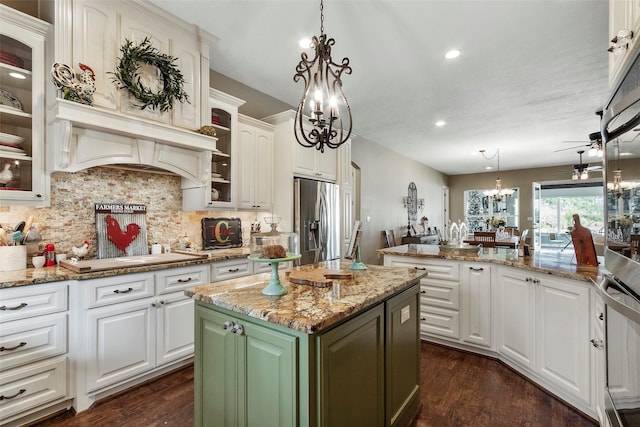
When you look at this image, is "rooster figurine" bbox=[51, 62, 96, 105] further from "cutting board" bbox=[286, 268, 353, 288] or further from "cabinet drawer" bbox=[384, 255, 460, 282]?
"cabinet drawer" bbox=[384, 255, 460, 282]

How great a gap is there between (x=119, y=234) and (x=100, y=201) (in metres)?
0.31

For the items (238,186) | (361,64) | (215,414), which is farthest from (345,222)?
(215,414)

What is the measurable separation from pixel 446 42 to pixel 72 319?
3.67 meters

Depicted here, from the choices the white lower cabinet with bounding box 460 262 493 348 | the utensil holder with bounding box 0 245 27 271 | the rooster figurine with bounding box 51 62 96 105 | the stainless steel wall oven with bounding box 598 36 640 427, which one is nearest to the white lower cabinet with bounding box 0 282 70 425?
the utensil holder with bounding box 0 245 27 271

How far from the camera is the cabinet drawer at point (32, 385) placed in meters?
1.79

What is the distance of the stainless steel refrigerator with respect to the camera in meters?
3.57

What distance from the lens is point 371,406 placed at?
1559 mm

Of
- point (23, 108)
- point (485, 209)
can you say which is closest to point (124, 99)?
point (23, 108)

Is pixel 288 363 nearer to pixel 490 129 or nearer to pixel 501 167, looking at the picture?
pixel 490 129

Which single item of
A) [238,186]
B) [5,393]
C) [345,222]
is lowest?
[5,393]

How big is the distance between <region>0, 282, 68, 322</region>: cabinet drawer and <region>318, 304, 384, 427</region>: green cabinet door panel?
184 centimetres

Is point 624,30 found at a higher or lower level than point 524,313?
higher

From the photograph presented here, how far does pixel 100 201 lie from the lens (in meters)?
2.59

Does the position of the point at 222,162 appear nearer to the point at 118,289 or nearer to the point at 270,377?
the point at 118,289
